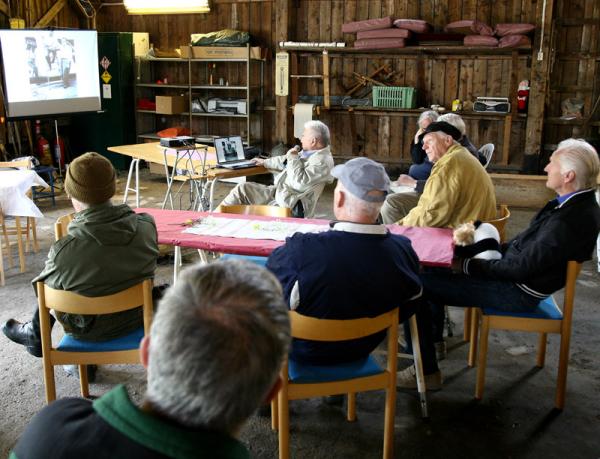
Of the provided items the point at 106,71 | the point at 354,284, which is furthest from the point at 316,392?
the point at 106,71

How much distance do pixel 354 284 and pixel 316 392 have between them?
1.37 ft

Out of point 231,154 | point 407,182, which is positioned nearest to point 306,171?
point 407,182

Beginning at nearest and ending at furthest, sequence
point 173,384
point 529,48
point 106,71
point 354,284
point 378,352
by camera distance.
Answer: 1. point 173,384
2. point 354,284
3. point 378,352
4. point 529,48
5. point 106,71

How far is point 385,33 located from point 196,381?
7692mm

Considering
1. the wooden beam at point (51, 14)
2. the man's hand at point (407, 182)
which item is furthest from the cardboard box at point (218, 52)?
the man's hand at point (407, 182)

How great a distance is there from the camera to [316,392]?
7.75 feet

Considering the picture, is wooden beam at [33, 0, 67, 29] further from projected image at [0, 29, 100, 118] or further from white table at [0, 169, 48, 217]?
white table at [0, 169, 48, 217]

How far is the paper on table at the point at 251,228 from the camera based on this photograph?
3.33 m

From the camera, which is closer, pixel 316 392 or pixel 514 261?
pixel 316 392

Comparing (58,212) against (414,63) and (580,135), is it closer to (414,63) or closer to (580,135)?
(414,63)

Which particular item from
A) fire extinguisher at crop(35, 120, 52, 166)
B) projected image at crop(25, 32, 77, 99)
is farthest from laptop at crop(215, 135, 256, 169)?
fire extinguisher at crop(35, 120, 52, 166)

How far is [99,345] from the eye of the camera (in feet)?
8.70

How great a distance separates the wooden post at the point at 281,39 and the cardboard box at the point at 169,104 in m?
1.43

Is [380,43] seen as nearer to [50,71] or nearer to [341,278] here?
[50,71]
